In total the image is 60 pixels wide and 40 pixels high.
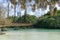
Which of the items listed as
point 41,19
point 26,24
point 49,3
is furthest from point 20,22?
point 49,3

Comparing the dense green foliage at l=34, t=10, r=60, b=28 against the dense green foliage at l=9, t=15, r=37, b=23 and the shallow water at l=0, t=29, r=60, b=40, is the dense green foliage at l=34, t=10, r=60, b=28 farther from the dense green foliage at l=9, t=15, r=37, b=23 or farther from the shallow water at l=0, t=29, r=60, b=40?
the shallow water at l=0, t=29, r=60, b=40

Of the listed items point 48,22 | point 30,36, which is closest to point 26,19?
point 48,22

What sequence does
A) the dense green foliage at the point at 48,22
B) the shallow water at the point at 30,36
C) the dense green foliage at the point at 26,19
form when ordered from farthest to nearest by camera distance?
1. the dense green foliage at the point at 26,19
2. the dense green foliage at the point at 48,22
3. the shallow water at the point at 30,36

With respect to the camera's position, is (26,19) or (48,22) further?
(26,19)

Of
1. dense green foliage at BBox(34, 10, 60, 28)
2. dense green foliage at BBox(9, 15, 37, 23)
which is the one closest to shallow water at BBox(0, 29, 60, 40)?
dense green foliage at BBox(34, 10, 60, 28)

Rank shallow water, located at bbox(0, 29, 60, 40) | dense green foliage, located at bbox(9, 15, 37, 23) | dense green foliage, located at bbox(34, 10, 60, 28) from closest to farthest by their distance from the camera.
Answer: shallow water, located at bbox(0, 29, 60, 40)
dense green foliage, located at bbox(34, 10, 60, 28)
dense green foliage, located at bbox(9, 15, 37, 23)

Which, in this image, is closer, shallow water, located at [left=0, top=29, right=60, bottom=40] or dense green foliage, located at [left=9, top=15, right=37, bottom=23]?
shallow water, located at [left=0, top=29, right=60, bottom=40]

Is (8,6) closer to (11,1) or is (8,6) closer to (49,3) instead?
(11,1)

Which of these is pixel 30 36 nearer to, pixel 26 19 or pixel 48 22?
pixel 48 22

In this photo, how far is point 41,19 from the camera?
91.0 ft

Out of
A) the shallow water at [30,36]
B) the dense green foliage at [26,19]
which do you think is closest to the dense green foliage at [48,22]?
the dense green foliage at [26,19]

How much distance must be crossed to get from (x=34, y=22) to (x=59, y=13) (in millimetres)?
3911

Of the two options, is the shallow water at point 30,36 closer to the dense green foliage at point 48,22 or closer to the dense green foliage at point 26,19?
the dense green foliage at point 48,22

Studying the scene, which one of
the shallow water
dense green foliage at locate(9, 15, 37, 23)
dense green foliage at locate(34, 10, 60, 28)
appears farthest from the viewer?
dense green foliage at locate(9, 15, 37, 23)
